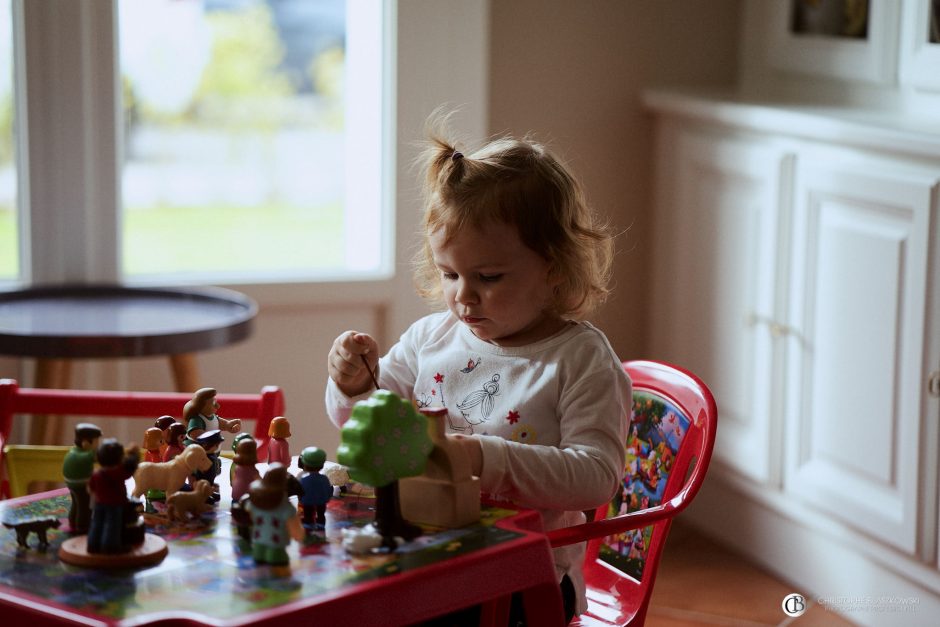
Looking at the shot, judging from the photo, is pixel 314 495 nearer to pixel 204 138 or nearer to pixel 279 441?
pixel 279 441

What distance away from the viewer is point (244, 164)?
9.64ft

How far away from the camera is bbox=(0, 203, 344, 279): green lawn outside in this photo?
2889 mm

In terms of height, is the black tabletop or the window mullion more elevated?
the window mullion

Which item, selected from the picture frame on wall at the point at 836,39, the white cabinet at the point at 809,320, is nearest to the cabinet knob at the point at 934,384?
the white cabinet at the point at 809,320

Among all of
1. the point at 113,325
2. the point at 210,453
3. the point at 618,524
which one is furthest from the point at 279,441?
the point at 113,325

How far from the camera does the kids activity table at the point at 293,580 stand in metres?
1.00

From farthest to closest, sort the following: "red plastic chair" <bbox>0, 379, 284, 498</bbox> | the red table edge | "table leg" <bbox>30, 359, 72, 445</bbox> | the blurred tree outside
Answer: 1. the blurred tree outside
2. "table leg" <bbox>30, 359, 72, 445</bbox>
3. "red plastic chair" <bbox>0, 379, 284, 498</bbox>
4. the red table edge

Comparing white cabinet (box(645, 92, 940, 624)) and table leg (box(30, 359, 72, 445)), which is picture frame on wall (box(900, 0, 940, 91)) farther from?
table leg (box(30, 359, 72, 445))

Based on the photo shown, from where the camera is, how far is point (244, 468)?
125 cm

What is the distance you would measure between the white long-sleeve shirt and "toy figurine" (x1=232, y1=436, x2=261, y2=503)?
24 centimetres

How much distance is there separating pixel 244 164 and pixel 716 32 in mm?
1174

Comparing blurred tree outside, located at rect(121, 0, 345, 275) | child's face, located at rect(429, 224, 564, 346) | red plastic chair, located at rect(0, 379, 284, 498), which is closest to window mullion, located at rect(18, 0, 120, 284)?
blurred tree outside, located at rect(121, 0, 345, 275)

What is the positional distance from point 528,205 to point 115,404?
63cm

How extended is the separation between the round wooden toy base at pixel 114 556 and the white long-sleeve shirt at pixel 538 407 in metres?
0.35
